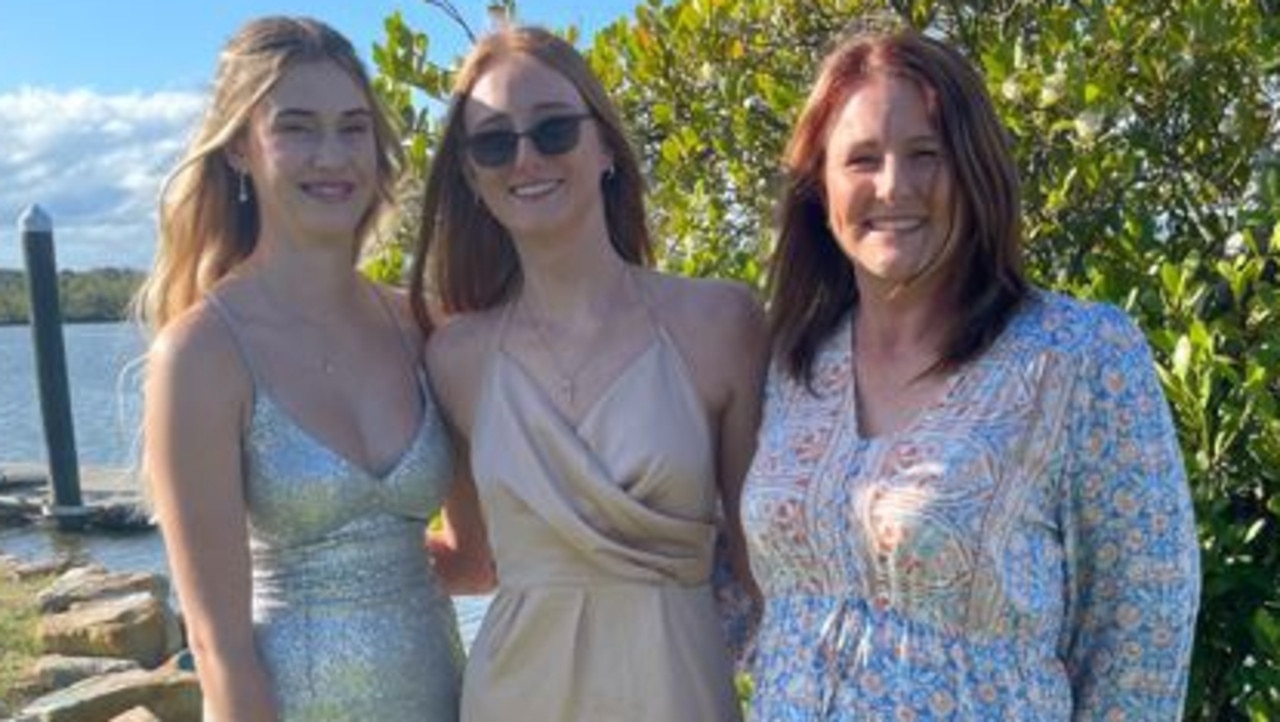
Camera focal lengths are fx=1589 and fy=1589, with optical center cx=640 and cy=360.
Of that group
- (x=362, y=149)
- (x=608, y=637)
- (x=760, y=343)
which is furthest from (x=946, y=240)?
(x=362, y=149)

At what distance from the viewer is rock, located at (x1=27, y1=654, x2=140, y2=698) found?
7523mm

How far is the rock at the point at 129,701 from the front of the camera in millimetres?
6480

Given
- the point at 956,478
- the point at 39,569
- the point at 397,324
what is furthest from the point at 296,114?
the point at 39,569

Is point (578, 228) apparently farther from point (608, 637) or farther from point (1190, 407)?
point (1190, 407)

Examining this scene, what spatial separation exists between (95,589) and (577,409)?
7.83 m

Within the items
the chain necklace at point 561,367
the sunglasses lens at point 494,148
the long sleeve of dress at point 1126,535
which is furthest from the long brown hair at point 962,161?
the sunglasses lens at point 494,148

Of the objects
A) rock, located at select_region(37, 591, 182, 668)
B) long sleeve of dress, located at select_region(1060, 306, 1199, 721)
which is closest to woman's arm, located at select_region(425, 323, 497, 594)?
long sleeve of dress, located at select_region(1060, 306, 1199, 721)

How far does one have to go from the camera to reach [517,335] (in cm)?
269

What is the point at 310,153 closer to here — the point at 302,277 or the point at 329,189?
the point at 329,189

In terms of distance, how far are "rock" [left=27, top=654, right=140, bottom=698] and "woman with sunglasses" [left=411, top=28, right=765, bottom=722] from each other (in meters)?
5.50

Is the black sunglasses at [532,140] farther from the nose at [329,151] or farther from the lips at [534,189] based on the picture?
the nose at [329,151]

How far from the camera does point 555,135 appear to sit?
102 inches

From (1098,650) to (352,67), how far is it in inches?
60.4

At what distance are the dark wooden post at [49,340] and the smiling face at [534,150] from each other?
36.7ft
